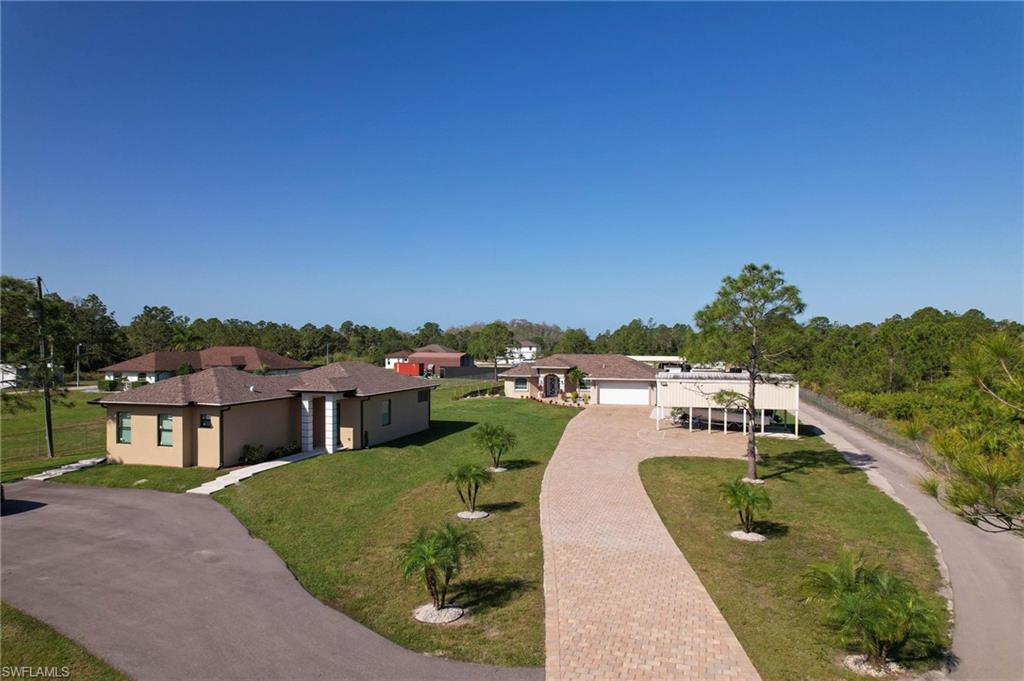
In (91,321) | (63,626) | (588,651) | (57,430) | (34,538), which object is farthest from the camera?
(91,321)

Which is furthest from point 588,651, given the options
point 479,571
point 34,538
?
point 34,538

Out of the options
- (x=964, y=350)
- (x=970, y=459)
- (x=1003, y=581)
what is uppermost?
(x=964, y=350)

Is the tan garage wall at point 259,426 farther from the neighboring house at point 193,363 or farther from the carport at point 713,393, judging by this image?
the neighboring house at point 193,363

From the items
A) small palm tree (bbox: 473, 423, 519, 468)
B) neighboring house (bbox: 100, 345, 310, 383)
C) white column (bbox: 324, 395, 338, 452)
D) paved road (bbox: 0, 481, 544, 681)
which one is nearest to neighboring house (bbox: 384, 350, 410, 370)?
neighboring house (bbox: 100, 345, 310, 383)

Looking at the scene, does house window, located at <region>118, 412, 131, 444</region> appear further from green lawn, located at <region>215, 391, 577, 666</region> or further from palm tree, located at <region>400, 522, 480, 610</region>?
palm tree, located at <region>400, 522, 480, 610</region>

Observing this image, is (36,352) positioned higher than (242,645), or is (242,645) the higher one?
(36,352)

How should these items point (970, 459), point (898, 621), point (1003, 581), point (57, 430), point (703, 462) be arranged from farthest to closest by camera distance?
1. point (57, 430)
2. point (703, 462)
3. point (1003, 581)
4. point (898, 621)
5. point (970, 459)

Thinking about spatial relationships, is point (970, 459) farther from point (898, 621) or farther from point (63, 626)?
point (63, 626)

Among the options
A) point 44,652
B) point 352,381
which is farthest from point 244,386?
point 44,652
